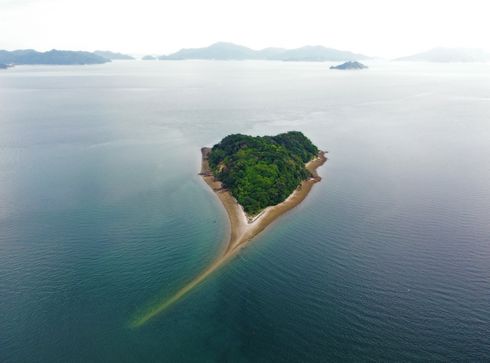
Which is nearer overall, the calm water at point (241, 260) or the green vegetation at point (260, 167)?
the calm water at point (241, 260)

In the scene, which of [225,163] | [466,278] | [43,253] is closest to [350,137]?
[225,163]

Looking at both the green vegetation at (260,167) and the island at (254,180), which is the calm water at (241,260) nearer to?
the island at (254,180)

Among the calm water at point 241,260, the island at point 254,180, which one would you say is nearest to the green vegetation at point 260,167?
the island at point 254,180

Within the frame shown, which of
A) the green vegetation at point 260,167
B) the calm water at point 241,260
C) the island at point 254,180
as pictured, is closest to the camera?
the calm water at point 241,260

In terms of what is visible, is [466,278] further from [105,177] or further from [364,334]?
[105,177]

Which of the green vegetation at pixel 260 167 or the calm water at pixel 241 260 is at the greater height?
the green vegetation at pixel 260 167

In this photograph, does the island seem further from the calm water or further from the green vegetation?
the calm water

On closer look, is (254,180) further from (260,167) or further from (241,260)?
(241,260)

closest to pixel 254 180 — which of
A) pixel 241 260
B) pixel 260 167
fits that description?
pixel 260 167
